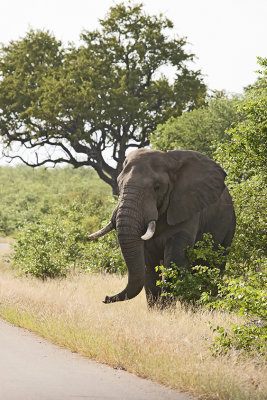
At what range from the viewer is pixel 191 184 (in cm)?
1071

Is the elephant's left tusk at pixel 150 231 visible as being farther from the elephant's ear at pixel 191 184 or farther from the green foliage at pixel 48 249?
the green foliage at pixel 48 249

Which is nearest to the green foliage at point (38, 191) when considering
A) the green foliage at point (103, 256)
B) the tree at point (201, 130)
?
the tree at point (201, 130)

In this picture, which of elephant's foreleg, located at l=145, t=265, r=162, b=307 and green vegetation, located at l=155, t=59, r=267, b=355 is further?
elephant's foreleg, located at l=145, t=265, r=162, b=307

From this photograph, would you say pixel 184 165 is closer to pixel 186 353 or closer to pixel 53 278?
pixel 186 353

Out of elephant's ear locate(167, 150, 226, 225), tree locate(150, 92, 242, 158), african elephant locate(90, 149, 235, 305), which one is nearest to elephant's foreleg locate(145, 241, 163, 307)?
african elephant locate(90, 149, 235, 305)

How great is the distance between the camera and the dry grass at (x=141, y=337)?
5.95 m

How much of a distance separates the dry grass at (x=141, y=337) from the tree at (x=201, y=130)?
1176 cm

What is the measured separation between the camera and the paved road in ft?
18.5

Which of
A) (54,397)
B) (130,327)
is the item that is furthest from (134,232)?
(54,397)

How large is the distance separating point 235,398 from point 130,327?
290cm

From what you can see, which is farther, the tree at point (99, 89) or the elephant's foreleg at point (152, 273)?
the tree at point (99, 89)

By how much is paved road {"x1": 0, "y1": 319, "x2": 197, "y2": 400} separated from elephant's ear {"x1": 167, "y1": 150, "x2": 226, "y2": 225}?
3.53 m

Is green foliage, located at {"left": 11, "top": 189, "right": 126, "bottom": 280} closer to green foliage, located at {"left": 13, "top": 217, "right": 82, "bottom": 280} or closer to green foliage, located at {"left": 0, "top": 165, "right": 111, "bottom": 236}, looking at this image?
green foliage, located at {"left": 13, "top": 217, "right": 82, "bottom": 280}

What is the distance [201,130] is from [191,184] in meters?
13.0
